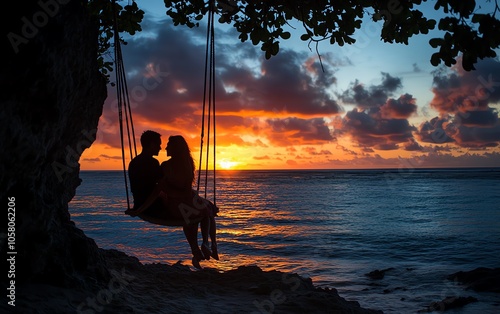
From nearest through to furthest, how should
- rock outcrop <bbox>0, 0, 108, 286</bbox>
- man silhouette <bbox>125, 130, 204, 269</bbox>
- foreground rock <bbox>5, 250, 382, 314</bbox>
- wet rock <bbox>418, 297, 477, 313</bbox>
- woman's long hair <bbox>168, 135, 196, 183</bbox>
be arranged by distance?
rock outcrop <bbox>0, 0, 108, 286</bbox> → foreground rock <bbox>5, 250, 382, 314</bbox> → man silhouette <bbox>125, 130, 204, 269</bbox> → woman's long hair <bbox>168, 135, 196, 183</bbox> → wet rock <bbox>418, 297, 477, 313</bbox>

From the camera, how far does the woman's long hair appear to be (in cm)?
569

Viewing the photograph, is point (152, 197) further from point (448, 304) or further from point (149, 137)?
point (448, 304)

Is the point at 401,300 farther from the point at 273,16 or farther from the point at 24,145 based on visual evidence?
the point at 24,145

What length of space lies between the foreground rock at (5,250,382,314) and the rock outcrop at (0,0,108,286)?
0.32 meters

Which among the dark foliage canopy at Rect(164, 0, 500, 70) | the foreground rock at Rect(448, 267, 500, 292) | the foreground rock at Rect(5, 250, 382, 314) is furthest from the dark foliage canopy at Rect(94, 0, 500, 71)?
the foreground rock at Rect(448, 267, 500, 292)

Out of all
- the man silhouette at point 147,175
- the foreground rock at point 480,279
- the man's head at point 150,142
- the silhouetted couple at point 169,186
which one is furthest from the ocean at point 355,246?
the man's head at point 150,142

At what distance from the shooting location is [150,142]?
18.6 ft

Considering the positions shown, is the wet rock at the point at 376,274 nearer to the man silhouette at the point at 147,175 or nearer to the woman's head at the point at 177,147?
the man silhouette at the point at 147,175

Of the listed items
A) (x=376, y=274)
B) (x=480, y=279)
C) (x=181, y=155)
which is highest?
(x=181, y=155)

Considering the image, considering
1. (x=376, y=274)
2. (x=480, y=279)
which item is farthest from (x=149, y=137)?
(x=480, y=279)

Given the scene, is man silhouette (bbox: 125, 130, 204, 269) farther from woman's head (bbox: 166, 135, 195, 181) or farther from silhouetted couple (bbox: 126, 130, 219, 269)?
woman's head (bbox: 166, 135, 195, 181)

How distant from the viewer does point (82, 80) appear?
5008 mm

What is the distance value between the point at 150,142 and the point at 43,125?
1.72 m

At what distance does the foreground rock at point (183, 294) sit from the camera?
14.5ft
